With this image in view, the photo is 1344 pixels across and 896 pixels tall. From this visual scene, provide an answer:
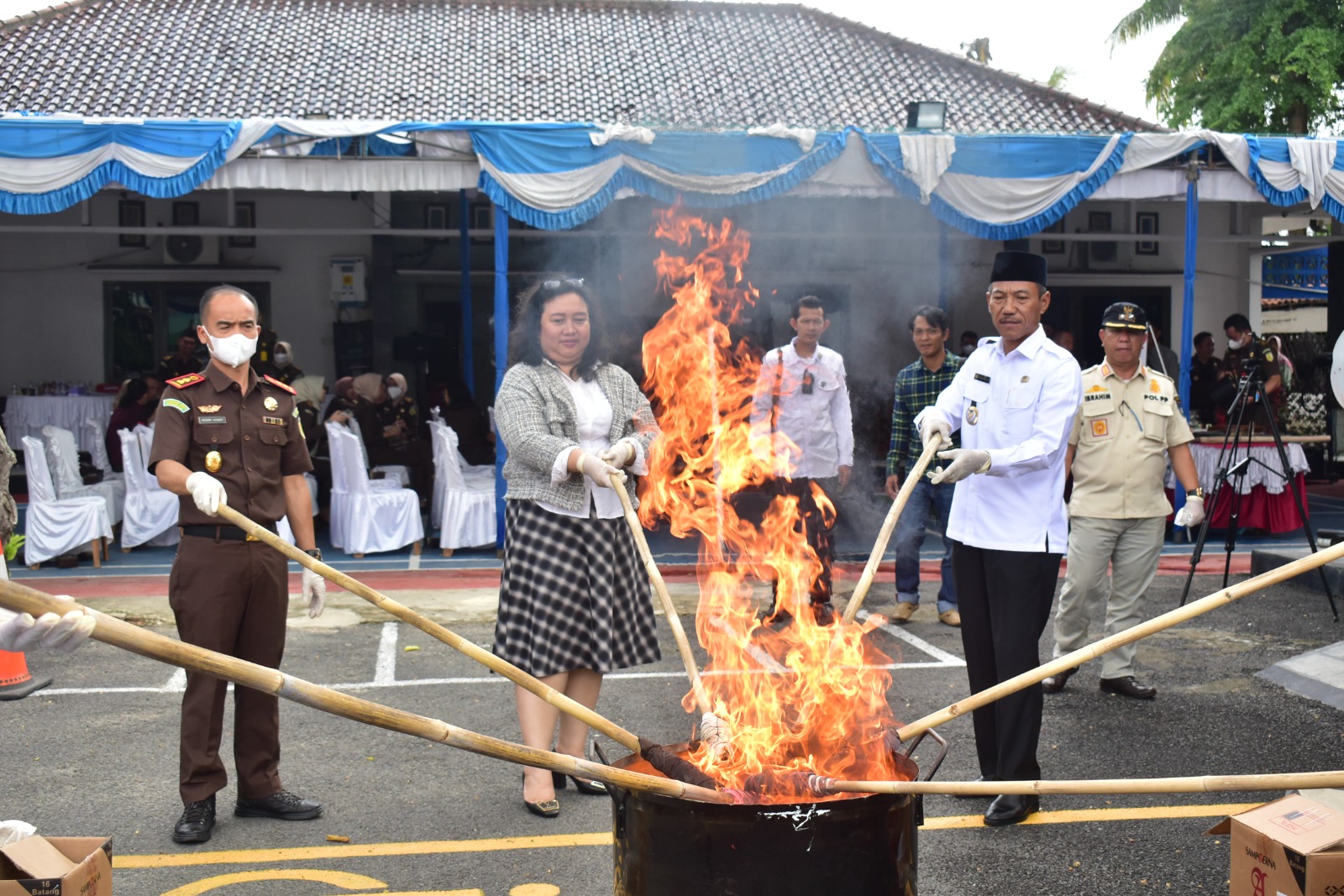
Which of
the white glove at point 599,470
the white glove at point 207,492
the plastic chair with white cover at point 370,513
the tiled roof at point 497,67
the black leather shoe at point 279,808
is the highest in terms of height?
the tiled roof at point 497,67

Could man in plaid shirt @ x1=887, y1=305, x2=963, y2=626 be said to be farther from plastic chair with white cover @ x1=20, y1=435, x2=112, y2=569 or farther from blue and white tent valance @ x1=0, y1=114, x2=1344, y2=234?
plastic chair with white cover @ x1=20, y1=435, x2=112, y2=569

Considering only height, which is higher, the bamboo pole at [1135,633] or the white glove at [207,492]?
the white glove at [207,492]

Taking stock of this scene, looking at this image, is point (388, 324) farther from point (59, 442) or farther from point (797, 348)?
point (797, 348)

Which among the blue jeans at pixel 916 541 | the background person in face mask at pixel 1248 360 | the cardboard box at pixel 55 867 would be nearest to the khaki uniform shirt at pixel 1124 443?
the blue jeans at pixel 916 541

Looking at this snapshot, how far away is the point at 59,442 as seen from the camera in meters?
9.95

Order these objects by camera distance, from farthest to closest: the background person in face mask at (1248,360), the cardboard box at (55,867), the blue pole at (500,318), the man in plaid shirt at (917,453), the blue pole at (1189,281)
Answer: the background person in face mask at (1248,360), the blue pole at (1189,281), the blue pole at (500,318), the man in plaid shirt at (917,453), the cardboard box at (55,867)

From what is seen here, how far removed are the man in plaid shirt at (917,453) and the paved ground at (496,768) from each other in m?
0.32

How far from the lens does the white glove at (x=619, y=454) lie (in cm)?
427

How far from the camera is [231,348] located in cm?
421

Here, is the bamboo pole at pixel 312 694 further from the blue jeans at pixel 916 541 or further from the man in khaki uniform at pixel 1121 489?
the blue jeans at pixel 916 541

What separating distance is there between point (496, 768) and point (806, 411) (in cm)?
339

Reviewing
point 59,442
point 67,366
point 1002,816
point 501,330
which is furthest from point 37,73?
point 1002,816

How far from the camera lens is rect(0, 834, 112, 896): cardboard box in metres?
2.73

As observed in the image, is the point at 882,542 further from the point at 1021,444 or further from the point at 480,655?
the point at 480,655
